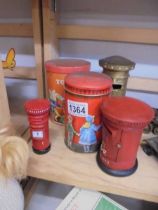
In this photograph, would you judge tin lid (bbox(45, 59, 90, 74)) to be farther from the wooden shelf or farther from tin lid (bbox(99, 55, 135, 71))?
the wooden shelf

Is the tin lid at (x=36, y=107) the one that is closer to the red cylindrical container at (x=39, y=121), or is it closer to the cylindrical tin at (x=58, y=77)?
the red cylindrical container at (x=39, y=121)

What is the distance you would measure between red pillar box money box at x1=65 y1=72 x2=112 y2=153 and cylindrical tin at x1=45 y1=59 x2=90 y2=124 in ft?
0.22

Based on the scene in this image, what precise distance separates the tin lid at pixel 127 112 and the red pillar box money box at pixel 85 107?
0.11 feet

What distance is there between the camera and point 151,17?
29.6 inches

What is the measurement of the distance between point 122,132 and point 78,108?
126 mm

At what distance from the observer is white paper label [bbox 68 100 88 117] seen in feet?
1.62

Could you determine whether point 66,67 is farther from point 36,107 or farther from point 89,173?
point 89,173

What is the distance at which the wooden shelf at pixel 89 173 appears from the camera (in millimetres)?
478

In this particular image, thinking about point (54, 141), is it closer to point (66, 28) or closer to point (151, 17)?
point (66, 28)

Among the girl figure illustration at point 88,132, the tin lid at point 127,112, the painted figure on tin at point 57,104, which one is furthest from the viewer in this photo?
the painted figure on tin at point 57,104

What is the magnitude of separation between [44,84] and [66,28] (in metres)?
0.23

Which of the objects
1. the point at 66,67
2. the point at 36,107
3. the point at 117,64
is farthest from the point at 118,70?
the point at 36,107

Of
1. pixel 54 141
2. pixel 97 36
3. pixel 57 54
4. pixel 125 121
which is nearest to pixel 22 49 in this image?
pixel 57 54

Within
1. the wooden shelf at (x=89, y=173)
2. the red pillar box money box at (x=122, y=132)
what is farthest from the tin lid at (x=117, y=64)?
the wooden shelf at (x=89, y=173)
